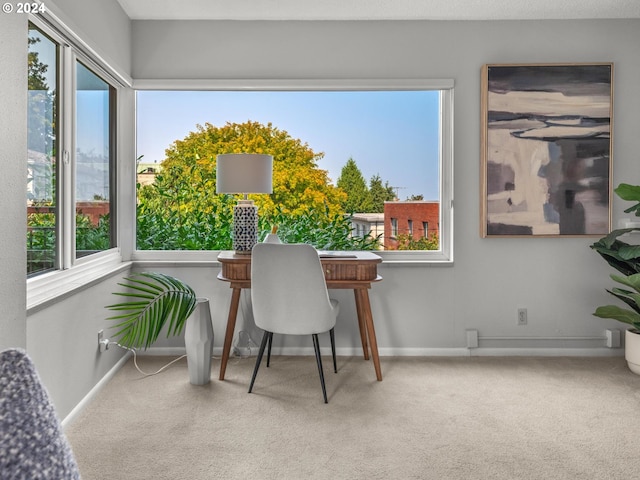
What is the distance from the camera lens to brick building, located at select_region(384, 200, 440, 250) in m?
3.83

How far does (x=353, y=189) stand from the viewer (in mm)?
3816

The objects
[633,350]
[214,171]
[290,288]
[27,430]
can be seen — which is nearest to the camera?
[27,430]

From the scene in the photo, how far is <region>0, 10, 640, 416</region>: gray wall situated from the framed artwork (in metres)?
0.09

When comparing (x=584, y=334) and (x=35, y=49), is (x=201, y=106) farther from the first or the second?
(x=584, y=334)

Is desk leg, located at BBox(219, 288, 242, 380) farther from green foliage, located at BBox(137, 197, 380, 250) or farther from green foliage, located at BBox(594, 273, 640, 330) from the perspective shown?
green foliage, located at BBox(594, 273, 640, 330)

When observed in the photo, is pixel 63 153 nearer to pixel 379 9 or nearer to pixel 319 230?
pixel 319 230

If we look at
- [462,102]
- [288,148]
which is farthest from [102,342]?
[462,102]

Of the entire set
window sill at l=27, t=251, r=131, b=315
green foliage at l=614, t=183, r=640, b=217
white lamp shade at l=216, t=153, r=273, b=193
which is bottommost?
window sill at l=27, t=251, r=131, b=315

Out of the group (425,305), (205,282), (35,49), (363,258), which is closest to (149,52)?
(35,49)

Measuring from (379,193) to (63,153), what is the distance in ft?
6.95

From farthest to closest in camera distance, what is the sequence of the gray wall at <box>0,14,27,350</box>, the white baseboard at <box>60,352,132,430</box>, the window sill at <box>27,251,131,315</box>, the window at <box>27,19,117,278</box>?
the white baseboard at <box>60,352,132,430</box>, the window at <box>27,19,117,278</box>, the window sill at <box>27,251,131,315</box>, the gray wall at <box>0,14,27,350</box>

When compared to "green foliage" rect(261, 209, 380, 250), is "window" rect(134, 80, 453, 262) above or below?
above

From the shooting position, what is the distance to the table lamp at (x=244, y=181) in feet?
10.6

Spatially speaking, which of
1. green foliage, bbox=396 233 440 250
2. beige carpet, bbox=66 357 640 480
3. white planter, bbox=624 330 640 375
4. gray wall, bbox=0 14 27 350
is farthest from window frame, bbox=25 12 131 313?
white planter, bbox=624 330 640 375
